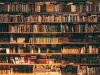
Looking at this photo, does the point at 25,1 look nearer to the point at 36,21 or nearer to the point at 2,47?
the point at 36,21

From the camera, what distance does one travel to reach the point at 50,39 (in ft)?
12.1

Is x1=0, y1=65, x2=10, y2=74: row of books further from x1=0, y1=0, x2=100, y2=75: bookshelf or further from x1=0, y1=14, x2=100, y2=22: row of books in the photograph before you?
x1=0, y1=14, x2=100, y2=22: row of books

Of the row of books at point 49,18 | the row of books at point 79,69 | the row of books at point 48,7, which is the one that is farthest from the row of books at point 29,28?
the row of books at point 79,69

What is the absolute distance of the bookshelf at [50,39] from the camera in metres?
3.64

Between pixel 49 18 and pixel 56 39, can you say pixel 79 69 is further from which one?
pixel 49 18

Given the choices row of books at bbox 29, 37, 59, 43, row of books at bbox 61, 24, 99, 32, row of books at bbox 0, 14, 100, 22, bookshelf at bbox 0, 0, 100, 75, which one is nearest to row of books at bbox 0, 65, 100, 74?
bookshelf at bbox 0, 0, 100, 75

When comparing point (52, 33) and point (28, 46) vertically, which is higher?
point (52, 33)

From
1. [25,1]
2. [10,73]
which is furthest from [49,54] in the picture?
[25,1]

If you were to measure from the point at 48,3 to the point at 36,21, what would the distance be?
Answer: 69cm

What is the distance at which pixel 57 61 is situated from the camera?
3711 millimetres

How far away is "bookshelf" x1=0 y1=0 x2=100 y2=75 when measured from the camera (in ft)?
12.0

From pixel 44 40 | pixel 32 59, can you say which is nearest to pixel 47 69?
pixel 32 59

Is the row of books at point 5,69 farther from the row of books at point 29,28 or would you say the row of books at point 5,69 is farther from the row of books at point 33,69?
the row of books at point 29,28

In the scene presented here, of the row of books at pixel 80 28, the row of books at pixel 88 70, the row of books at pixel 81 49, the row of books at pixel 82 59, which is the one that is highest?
the row of books at pixel 80 28
